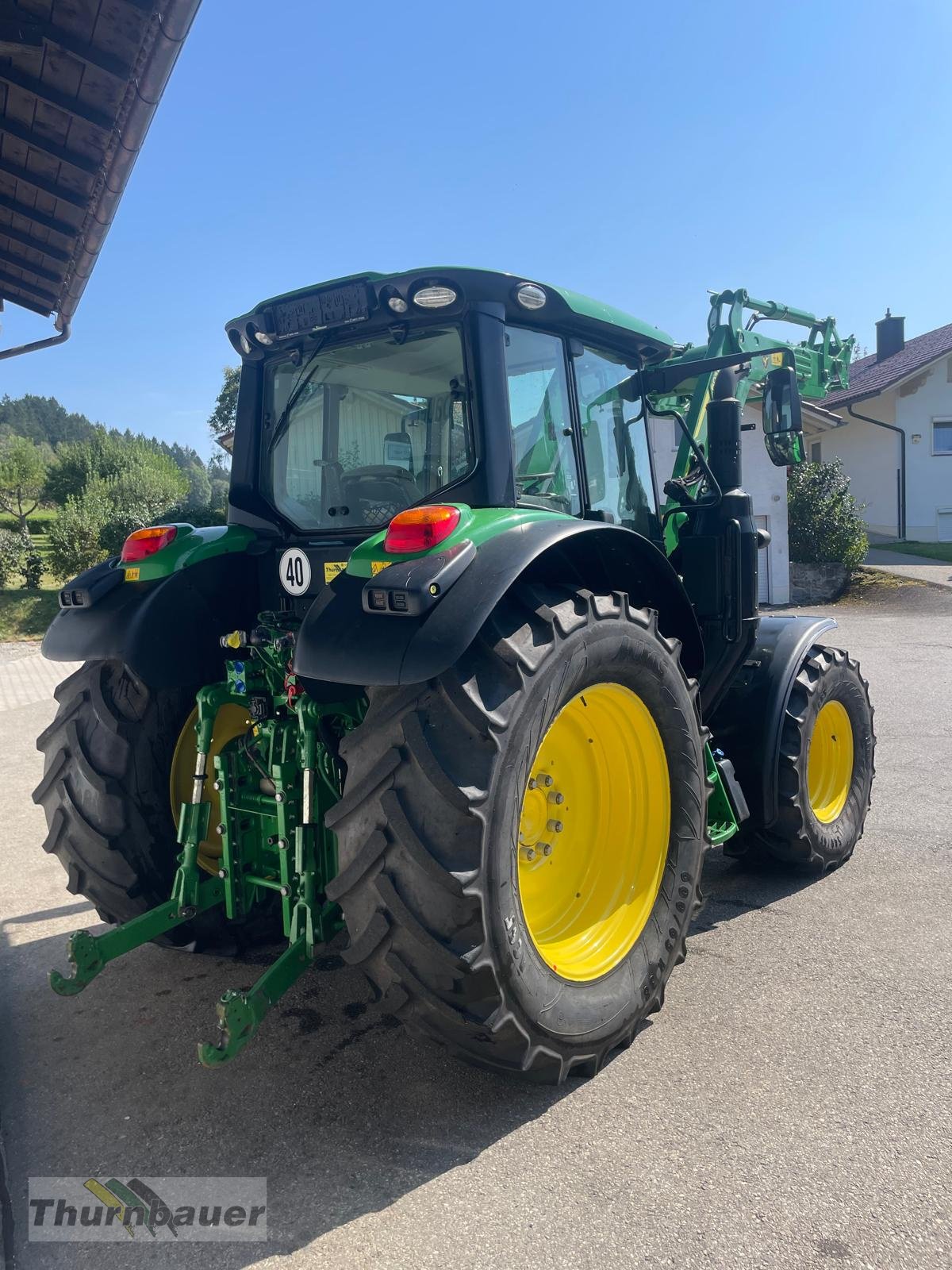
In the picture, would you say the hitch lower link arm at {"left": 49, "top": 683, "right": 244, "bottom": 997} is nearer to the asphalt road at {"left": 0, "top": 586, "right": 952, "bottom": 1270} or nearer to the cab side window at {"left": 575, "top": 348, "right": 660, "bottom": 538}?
the asphalt road at {"left": 0, "top": 586, "right": 952, "bottom": 1270}

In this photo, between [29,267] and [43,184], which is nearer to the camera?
[43,184]

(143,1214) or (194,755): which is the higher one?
(194,755)

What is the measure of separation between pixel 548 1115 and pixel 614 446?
7.97 ft

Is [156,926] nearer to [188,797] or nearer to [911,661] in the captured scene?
[188,797]

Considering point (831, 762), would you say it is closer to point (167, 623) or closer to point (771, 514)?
point (167, 623)

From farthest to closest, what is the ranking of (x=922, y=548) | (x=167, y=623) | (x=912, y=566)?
(x=922, y=548) → (x=912, y=566) → (x=167, y=623)

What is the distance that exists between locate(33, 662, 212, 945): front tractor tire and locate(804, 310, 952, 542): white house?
928 inches

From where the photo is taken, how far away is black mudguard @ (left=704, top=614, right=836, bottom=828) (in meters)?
3.99

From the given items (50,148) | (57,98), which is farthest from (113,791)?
(50,148)

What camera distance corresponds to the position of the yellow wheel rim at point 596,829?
2.85 meters

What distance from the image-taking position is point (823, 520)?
18250mm

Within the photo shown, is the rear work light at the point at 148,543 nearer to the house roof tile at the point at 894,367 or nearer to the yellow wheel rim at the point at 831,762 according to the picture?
the yellow wheel rim at the point at 831,762

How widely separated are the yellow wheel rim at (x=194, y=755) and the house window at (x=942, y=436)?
2566 cm

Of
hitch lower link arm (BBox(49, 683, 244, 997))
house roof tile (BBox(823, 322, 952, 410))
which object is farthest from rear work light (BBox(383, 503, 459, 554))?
house roof tile (BBox(823, 322, 952, 410))
